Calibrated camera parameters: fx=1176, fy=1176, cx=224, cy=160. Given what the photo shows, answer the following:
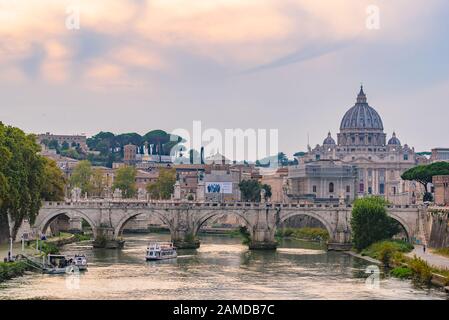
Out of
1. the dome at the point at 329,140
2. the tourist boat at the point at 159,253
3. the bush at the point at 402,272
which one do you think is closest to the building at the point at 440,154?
the dome at the point at 329,140

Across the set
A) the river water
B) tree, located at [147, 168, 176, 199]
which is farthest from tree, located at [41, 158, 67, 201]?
tree, located at [147, 168, 176, 199]

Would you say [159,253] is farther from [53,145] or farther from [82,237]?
[53,145]

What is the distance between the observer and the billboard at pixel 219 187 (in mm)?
117688

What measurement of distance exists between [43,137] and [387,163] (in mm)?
54918

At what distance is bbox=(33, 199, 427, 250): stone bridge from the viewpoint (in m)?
71.9

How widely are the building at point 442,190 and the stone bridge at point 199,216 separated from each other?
2528 mm

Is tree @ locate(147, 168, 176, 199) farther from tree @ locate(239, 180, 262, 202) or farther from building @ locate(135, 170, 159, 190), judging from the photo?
building @ locate(135, 170, 159, 190)

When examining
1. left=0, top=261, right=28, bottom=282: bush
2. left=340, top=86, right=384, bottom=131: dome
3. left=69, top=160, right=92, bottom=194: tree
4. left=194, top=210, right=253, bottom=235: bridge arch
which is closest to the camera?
left=0, top=261, right=28, bottom=282: bush

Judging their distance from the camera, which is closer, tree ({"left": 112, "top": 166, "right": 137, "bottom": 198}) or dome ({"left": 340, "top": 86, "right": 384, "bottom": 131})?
tree ({"left": 112, "top": 166, "right": 137, "bottom": 198})

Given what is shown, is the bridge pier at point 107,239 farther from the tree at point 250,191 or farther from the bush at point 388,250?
the tree at point 250,191

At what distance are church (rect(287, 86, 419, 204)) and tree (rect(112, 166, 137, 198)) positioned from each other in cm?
1618

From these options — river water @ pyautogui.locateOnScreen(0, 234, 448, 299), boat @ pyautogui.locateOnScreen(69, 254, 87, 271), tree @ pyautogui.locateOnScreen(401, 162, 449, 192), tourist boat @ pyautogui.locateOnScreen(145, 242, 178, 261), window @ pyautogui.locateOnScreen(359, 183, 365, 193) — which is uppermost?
window @ pyautogui.locateOnScreen(359, 183, 365, 193)

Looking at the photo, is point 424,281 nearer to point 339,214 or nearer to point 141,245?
point 339,214
